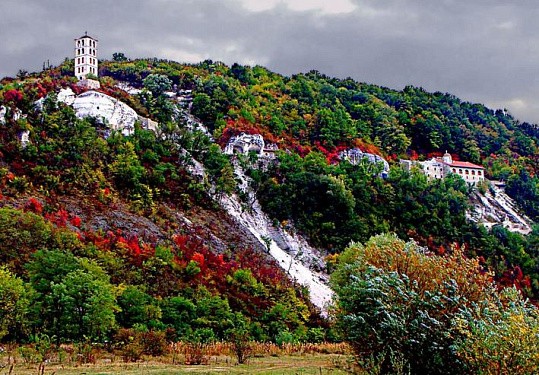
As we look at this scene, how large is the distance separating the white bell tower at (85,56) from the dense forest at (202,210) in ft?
24.5

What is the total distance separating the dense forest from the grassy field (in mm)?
2994

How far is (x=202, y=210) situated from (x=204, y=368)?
3831cm

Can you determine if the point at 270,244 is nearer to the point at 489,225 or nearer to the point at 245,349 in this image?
the point at 245,349

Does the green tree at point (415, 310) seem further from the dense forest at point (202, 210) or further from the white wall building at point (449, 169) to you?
the white wall building at point (449, 169)

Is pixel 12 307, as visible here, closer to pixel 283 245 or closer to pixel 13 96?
pixel 283 245

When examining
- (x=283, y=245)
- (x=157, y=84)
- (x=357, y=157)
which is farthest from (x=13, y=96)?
(x=357, y=157)

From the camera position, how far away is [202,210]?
6069 cm

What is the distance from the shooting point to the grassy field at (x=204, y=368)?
69.2 ft

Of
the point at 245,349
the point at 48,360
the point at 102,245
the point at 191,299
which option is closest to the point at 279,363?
the point at 245,349

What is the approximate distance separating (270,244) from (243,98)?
4216cm

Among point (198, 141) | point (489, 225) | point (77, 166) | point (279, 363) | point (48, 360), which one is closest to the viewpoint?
point (48, 360)

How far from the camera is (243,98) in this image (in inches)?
3792

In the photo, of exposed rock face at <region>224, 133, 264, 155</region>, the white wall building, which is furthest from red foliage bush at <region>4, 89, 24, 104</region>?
the white wall building

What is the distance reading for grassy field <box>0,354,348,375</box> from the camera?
21.1 m
